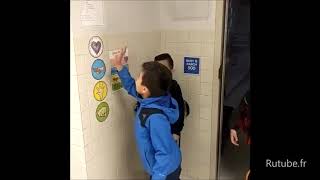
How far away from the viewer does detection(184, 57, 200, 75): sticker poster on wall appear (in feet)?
6.49

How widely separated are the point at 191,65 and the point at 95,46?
0.80 meters

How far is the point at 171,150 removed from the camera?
1.53m

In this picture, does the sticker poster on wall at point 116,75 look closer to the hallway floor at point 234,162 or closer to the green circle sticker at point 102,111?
the green circle sticker at point 102,111

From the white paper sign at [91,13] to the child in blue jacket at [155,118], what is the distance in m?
0.24

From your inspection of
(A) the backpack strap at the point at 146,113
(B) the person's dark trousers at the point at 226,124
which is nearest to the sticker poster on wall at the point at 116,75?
(A) the backpack strap at the point at 146,113

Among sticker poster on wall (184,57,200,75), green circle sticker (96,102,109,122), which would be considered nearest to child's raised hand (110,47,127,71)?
green circle sticker (96,102,109,122)

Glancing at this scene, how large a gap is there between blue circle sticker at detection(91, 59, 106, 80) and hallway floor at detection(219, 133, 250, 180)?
108cm

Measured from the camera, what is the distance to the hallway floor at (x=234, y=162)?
204cm

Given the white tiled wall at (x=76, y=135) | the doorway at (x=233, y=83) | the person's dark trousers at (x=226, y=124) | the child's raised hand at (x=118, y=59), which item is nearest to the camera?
the white tiled wall at (x=76, y=135)

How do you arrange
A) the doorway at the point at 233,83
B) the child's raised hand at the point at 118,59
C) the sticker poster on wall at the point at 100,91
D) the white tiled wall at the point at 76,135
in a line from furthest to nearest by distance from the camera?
the doorway at the point at 233,83, the child's raised hand at the point at 118,59, the sticker poster on wall at the point at 100,91, the white tiled wall at the point at 76,135

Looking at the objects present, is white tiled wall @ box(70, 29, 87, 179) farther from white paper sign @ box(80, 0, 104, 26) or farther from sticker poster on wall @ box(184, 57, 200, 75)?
sticker poster on wall @ box(184, 57, 200, 75)
